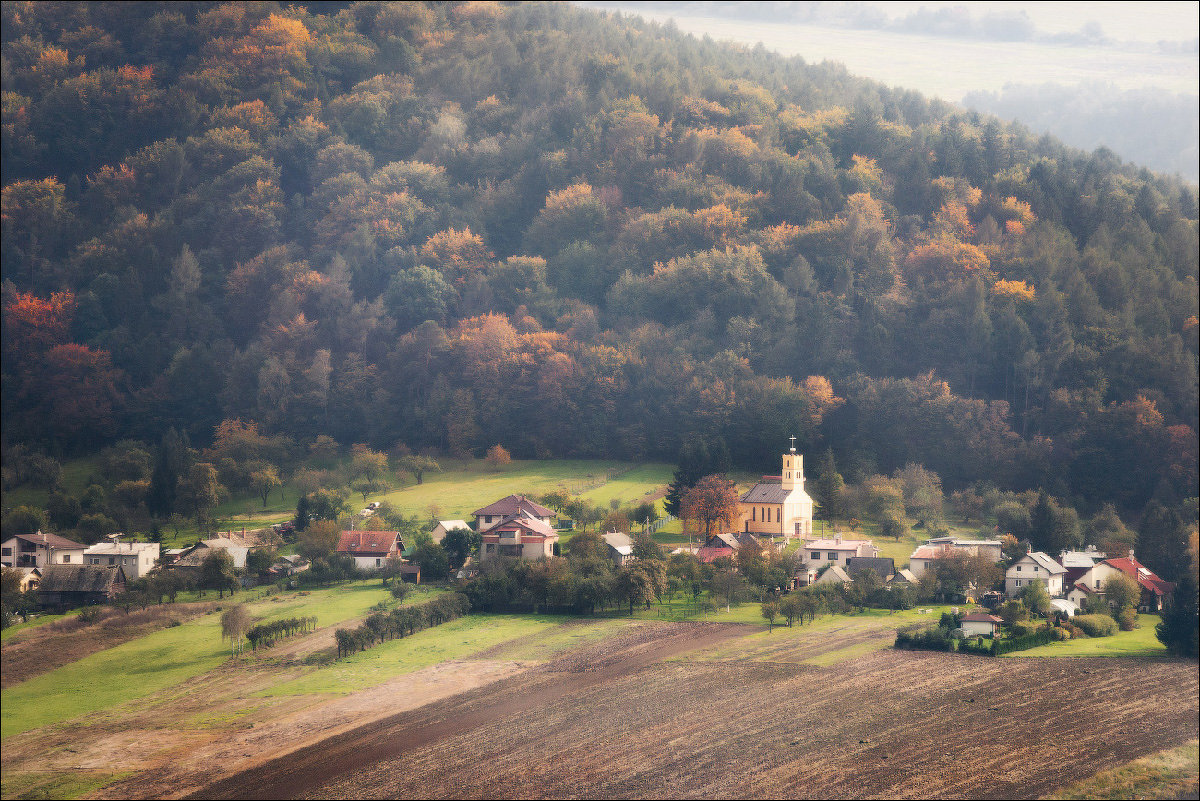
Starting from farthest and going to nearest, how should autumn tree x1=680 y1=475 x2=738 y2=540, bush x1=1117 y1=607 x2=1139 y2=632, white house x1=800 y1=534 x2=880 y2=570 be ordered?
autumn tree x1=680 y1=475 x2=738 y2=540 < white house x1=800 y1=534 x2=880 y2=570 < bush x1=1117 y1=607 x2=1139 y2=632

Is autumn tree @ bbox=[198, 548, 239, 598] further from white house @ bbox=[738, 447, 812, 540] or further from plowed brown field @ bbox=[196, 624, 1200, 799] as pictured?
white house @ bbox=[738, 447, 812, 540]

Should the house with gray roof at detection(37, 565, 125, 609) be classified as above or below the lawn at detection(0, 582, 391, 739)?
above

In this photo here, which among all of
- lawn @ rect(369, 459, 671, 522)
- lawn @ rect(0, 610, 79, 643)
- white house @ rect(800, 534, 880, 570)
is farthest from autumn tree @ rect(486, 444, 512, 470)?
lawn @ rect(0, 610, 79, 643)

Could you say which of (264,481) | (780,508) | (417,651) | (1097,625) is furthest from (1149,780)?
(264,481)

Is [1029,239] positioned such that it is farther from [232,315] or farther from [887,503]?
[232,315]

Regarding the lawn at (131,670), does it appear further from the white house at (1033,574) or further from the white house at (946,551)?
the white house at (1033,574)

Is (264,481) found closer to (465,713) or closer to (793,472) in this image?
(793,472)

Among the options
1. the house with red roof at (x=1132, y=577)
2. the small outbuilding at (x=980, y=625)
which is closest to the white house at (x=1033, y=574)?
the house with red roof at (x=1132, y=577)
